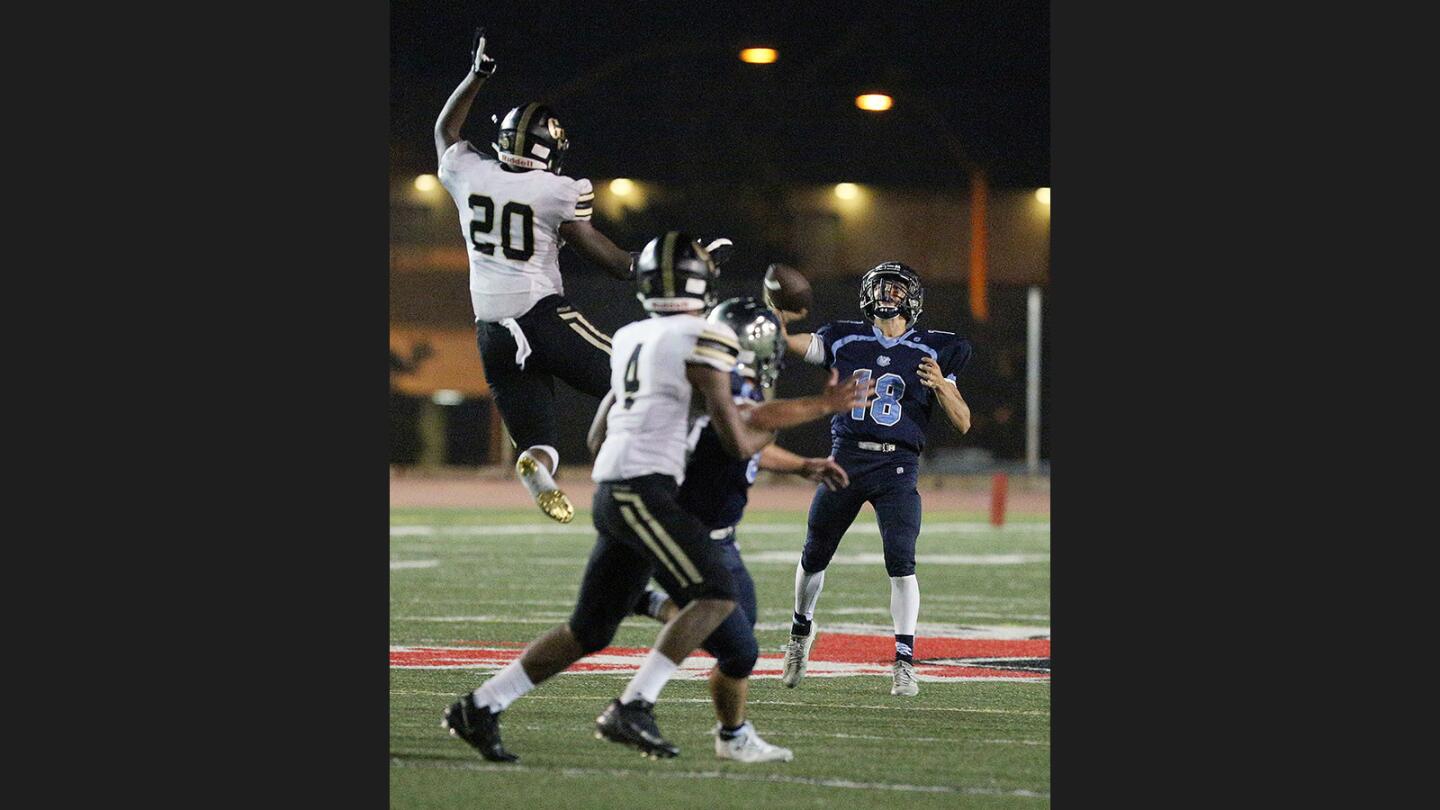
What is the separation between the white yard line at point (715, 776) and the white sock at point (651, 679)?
0.70ft

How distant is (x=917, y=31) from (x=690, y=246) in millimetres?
16549

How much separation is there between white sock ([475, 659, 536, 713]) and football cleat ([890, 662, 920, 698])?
190 centimetres

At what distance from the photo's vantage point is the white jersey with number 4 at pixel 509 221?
6.43 m

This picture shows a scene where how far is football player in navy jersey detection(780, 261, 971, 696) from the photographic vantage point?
6.79 meters

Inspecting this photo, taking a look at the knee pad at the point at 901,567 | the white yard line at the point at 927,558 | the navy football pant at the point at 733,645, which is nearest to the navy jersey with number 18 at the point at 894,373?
the knee pad at the point at 901,567

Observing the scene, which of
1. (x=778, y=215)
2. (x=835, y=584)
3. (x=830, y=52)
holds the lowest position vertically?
(x=835, y=584)

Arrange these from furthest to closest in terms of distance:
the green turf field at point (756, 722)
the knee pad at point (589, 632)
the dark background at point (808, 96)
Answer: the dark background at point (808, 96) < the knee pad at point (589, 632) < the green turf field at point (756, 722)

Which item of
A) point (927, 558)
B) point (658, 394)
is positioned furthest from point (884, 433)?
point (927, 558)

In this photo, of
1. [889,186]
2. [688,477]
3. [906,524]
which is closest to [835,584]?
[906,524]

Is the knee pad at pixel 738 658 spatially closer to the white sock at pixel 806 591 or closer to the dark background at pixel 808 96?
the white sock at pixel 806 591

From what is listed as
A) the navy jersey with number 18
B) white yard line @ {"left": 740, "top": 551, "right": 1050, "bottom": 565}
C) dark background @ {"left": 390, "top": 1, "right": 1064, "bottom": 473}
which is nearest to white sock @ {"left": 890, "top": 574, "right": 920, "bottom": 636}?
the navy jersey with number 18

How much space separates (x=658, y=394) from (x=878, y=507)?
A: 2.09 meters

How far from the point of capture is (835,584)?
36.9 feet

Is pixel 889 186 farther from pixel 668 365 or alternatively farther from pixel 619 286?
pixel 668 365
